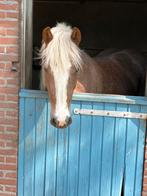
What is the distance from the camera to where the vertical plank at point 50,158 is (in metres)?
2.66

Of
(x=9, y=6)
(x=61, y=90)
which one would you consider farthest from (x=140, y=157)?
(x=9, y=6)

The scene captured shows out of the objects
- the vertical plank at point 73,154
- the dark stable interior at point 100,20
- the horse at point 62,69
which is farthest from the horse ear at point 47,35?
the dark stable interior at point 100,20

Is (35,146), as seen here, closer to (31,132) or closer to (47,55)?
(31,132)

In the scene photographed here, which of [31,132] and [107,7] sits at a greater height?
[107,7]

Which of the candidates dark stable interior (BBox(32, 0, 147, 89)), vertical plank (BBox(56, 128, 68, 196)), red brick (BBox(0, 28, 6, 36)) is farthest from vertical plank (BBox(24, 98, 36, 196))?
dark stable interior (BBox(32, 0, 147, 89))

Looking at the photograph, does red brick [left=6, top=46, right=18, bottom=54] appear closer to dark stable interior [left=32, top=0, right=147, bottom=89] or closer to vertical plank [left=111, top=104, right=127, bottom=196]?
vertical plank [left=111, top=104, right=127, bottom=196]

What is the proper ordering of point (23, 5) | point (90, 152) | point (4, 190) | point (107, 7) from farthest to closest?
point (107, 7), point (4, 190), point (90, 152), point (23, 5)

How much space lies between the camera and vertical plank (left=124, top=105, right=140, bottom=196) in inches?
102

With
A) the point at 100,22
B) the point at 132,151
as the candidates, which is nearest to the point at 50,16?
the point at 100,22

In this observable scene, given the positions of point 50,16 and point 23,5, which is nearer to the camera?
point 23,5

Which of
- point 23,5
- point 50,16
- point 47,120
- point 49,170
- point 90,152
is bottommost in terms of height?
point 49,170

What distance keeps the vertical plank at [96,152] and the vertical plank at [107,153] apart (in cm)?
3

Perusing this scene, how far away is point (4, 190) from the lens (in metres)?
2.88

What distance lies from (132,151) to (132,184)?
289 millimetres
